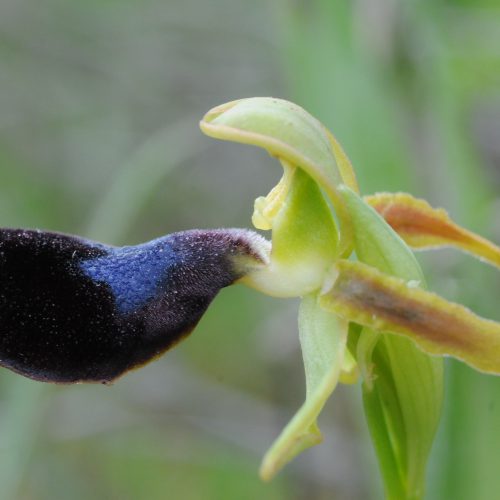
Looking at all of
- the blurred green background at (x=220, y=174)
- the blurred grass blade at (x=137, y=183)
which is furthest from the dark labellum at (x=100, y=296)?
the blurred grass blade at (x=137, y=183)

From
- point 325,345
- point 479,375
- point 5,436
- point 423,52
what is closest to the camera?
point 325,345

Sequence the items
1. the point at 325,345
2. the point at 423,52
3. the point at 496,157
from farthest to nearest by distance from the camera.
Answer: the point at 496,157 < the point at 423,52 < the point at 325,345

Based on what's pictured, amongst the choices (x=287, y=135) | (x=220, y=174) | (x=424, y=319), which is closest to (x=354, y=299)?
(x=424, y=319)

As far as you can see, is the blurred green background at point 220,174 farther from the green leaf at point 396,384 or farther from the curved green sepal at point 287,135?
the curved green sepal at point 287,135

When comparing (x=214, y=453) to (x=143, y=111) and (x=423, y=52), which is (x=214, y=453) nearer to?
(x=423, y=52)

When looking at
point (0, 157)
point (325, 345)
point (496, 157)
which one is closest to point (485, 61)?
point (496, 157)

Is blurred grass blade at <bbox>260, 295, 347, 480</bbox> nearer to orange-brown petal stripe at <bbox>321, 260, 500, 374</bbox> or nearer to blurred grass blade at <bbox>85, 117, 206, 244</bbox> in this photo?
orange-brown petal stripe at <bbox>321, 260, 500, 374</bbox>
